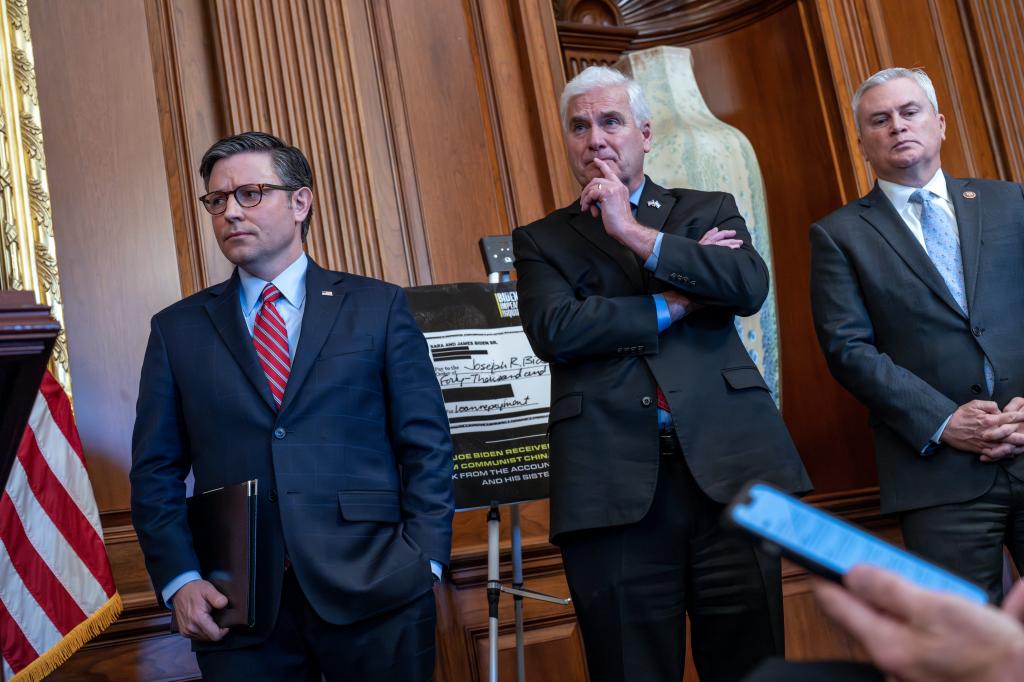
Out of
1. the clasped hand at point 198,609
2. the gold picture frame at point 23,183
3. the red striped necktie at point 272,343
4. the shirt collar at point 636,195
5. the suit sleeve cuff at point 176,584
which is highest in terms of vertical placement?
the gold picture frame at point 23,183

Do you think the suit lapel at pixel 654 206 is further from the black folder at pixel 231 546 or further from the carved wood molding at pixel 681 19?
the carved wood molding at pixel 681 19

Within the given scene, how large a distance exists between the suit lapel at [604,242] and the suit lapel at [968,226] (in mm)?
926

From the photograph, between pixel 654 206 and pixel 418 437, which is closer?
pixel 418 437

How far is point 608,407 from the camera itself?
239 cm

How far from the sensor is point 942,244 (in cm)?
295

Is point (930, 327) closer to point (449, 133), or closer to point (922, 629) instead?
point (449, 133)

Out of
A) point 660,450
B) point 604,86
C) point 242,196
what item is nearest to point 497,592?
point 660,450

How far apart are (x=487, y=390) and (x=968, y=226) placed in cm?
142

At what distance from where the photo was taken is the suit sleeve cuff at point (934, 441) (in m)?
2.69

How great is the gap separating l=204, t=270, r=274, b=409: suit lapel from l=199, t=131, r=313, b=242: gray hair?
265mm

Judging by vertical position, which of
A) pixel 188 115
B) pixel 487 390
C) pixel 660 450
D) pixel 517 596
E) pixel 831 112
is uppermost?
pixel 188 115

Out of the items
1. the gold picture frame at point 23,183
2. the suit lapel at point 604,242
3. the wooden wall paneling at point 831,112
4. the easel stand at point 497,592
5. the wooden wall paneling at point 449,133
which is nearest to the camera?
the suit lapel at point 604,242

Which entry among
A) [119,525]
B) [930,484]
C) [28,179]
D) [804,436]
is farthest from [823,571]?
[804,436]

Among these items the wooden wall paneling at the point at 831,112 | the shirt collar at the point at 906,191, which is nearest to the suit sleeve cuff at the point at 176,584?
the shirt collar at the point at 906,191
